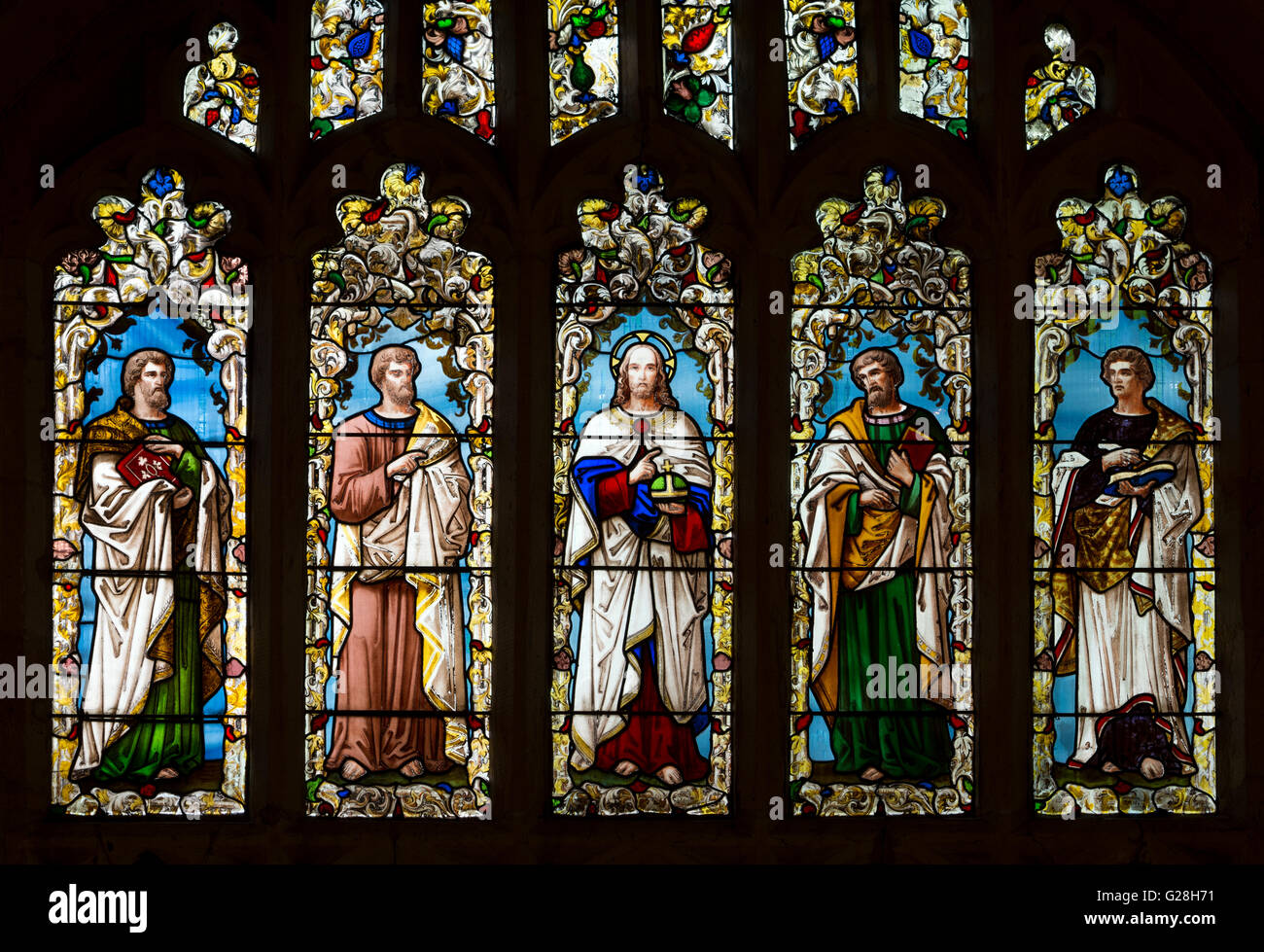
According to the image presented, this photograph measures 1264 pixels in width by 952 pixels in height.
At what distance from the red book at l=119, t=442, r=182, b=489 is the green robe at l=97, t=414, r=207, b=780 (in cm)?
31

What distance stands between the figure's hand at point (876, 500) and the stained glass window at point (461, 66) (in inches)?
69.0

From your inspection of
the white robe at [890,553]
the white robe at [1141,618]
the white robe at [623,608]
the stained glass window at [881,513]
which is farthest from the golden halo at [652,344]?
the white robe at [1141,618]

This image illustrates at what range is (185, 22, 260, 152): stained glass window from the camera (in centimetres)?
546

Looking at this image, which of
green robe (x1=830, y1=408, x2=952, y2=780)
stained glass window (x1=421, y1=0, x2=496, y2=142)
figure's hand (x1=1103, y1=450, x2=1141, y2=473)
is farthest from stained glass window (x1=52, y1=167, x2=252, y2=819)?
figure's hand (x1=1103, y1=450, x2=1141, y2=473)

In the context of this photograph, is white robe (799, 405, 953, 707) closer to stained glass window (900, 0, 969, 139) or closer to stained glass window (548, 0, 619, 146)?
stained glass window (900, 0, 969, 139)

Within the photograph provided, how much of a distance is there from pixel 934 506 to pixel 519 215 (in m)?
1.70

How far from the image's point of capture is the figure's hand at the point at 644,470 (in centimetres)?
539

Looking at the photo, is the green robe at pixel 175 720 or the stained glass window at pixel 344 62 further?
the stained glass window at pixel 344 62

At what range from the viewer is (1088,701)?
17.8 feet

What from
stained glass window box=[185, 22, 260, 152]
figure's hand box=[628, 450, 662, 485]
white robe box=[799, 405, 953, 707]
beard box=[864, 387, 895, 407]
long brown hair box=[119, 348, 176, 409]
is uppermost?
stained glass window box=[185, 22, 260, 152]

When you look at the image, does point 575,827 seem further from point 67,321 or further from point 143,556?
point 67,321

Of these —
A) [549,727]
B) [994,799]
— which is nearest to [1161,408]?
[994,799]

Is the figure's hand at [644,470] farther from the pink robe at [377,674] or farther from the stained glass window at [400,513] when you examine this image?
the pink robe at [377,674]

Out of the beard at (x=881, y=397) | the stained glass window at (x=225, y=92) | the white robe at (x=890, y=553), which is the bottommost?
the white robe at (x=890, y=553)
